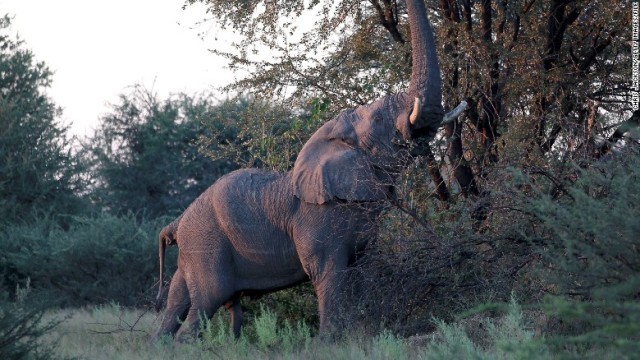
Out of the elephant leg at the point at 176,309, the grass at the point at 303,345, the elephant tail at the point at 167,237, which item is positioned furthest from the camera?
the elephant tail at the point at 167,237

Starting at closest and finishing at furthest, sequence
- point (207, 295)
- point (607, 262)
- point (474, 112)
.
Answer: point (607, 262) → point (207, 295) → point (474, 112)

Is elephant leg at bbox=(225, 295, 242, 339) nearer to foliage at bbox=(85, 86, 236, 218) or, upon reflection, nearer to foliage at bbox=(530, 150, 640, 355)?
foliage at bbox=(530, 150, 640, 355)

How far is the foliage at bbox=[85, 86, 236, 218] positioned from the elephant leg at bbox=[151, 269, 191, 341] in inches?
582

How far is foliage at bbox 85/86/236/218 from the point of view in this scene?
2550 cm

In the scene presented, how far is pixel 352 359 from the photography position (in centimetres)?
716

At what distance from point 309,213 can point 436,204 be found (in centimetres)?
175

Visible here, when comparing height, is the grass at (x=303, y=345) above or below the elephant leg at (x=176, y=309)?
below

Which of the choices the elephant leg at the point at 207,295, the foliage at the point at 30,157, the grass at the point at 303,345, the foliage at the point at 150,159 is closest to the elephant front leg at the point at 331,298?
the grass at the point at 303,345

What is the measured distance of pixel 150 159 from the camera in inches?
1028

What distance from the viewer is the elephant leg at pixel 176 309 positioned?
9909 millimetres

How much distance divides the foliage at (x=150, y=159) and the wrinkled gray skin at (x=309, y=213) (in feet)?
49.6

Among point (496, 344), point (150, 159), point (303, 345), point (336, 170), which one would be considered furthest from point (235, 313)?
point (150, 159)

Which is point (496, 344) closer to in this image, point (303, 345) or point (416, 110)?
point (303, 345)

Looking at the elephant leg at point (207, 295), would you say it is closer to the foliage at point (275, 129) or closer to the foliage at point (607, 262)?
the foliage at point (275, 129)
